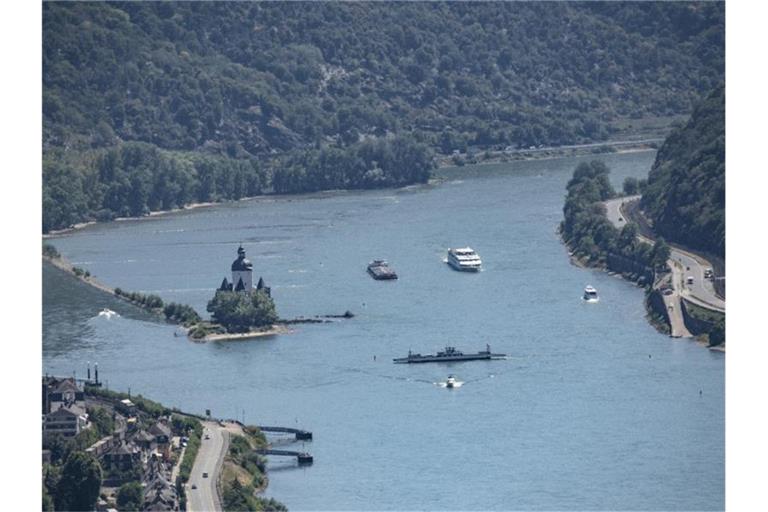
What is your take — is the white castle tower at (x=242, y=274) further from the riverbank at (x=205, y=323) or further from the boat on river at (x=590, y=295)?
the boat on river at (x=590, y=295)

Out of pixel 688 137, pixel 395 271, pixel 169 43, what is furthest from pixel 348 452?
pixel 169 43

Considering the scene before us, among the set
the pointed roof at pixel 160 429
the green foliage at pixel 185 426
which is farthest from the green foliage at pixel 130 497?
the green foliage at pixel 185 426

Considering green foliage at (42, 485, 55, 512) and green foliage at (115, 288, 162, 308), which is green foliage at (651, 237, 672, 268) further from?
green foliage at (42, 485, 55, 512)

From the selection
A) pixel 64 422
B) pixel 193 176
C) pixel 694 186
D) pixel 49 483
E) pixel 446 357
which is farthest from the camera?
pixel 193 176

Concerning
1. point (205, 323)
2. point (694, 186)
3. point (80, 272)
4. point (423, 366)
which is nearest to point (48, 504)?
point (423, 366)

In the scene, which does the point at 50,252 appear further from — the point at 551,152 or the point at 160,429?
the point at 551,152
